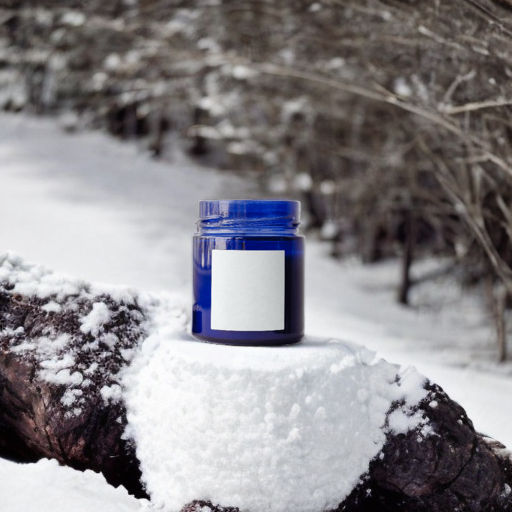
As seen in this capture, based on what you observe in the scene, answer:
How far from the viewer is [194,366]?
4.04 ft

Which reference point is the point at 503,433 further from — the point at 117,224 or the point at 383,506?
the point at 117,224

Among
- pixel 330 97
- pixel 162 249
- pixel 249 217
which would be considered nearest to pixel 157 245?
pixel 162 249

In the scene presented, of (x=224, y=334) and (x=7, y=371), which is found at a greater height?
(x=224, y=334)

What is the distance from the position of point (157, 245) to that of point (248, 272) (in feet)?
7.77

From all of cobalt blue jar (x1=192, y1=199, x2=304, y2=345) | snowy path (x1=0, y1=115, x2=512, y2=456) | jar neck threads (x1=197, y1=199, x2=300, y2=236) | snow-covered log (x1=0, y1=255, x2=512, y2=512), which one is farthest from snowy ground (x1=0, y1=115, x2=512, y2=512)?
jar neck threads (x1=197, y1=199, x2=300, y2=236)

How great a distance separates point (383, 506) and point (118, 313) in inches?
31.0

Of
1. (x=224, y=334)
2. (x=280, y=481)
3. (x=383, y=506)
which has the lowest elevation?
(x=383, y=506)

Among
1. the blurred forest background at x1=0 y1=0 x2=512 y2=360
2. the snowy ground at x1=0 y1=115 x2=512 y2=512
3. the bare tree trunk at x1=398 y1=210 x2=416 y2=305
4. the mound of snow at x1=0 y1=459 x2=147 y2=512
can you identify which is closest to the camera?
the mound of snow at x1=0 y1=459 x2=147 y2=512

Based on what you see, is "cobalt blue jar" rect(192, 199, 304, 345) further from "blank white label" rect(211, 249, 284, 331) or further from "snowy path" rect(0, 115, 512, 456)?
"snowy path" rect(0, 115, 512, 456)

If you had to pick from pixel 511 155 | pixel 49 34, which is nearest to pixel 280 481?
pixel 511 155

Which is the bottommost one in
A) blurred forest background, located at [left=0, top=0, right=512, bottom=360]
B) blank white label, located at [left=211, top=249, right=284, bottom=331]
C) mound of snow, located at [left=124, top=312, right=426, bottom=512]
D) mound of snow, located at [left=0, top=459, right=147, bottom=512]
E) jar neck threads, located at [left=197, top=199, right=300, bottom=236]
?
mound of snow, located at [left=0, top=459, right=147, bottom=512]

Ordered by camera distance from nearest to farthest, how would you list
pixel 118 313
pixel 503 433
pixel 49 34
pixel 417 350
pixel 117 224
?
pixel 118 313 → pixel 503 433 → pixel 417 350 → pixel 117 224 → pixel 49 34

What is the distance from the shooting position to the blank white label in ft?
3.99

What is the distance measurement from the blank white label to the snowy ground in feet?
1.52
